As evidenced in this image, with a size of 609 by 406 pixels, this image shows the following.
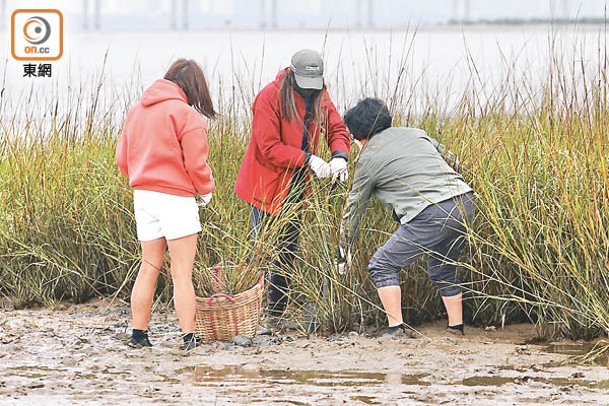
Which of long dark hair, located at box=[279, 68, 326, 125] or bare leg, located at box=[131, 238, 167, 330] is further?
long dark hair, located at box=[279, 68, 326, 125]

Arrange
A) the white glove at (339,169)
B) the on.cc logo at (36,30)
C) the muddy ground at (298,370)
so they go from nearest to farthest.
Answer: the muddy ground at (298,370) → the white glove at (339,169) → the on.cc logo at (36,30)

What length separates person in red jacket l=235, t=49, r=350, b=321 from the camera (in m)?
6.12

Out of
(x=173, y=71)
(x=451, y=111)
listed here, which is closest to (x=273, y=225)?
(x=173, y=71)

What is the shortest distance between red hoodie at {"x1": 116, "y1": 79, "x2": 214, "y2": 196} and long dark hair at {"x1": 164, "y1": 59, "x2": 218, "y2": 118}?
0.11m

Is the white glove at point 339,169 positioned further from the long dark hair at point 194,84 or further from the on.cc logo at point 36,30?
the on.cc logo at point 36,30

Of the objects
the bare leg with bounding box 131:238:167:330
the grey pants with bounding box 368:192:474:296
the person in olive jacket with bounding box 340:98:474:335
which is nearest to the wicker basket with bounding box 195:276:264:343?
the bare leg with bounding box 131:238:167:330

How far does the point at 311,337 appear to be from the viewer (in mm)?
5949

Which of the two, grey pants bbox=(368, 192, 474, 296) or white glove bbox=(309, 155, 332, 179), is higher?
white glove bbox=(309, 155, 332, 179)

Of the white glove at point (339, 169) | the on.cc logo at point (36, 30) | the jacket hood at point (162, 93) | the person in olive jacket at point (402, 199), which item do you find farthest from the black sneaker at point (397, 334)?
the on.cc logo at point (36, 30)

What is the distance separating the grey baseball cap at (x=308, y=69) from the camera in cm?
609

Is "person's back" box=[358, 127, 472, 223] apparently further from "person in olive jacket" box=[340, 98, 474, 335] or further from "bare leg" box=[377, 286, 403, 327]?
"bare leg" box=[377, 286, 403, 327]

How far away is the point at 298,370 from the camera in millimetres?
5270

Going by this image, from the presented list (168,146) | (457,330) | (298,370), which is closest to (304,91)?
(168,146)

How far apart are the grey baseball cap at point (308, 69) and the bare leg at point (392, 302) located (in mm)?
1257
